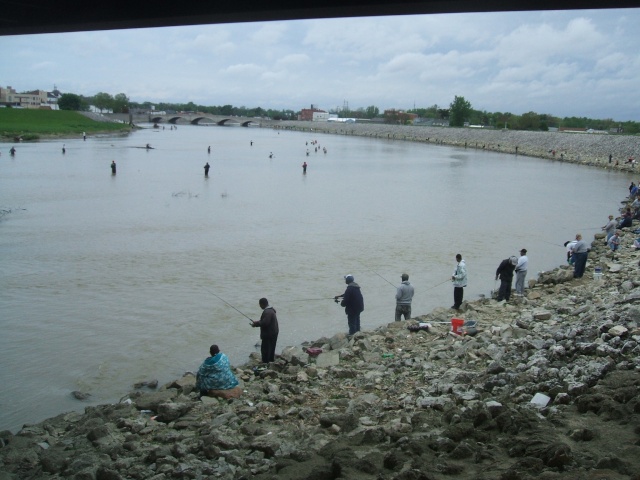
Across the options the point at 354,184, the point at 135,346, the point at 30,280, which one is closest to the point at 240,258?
the point at 30,280

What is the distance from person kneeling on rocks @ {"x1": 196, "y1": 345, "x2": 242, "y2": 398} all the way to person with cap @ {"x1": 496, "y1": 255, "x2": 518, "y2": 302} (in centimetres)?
734

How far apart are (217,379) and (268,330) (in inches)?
59.2

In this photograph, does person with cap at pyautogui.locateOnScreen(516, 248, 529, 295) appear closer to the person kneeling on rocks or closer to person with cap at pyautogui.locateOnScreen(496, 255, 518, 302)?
person with cap at pyautogui.locateOnScreen(496, 255, 518, 302)

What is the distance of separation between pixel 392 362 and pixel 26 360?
260 inches

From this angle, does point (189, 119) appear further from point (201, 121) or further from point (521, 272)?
point (521, 272)

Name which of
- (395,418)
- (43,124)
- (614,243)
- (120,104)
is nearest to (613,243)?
(614,243)

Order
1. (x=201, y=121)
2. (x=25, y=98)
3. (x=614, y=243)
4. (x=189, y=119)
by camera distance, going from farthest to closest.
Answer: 1. (x=201, y=121)
2. (x=189, y=119)
3. (x=25, y=98)
4. (x=614, y=243)

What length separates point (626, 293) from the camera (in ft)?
39.5

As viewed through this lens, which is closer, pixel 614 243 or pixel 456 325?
pixel 456 325

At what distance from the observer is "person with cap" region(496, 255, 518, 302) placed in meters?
13.5

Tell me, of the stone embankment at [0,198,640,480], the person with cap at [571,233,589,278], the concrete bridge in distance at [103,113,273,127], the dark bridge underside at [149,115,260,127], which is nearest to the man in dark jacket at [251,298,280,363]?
the stone embankment at [0,198,640,480]

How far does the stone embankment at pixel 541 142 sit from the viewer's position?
6800 centimetres

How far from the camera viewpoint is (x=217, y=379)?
347 inches

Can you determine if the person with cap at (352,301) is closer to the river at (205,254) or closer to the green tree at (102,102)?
the river at (205,254)
